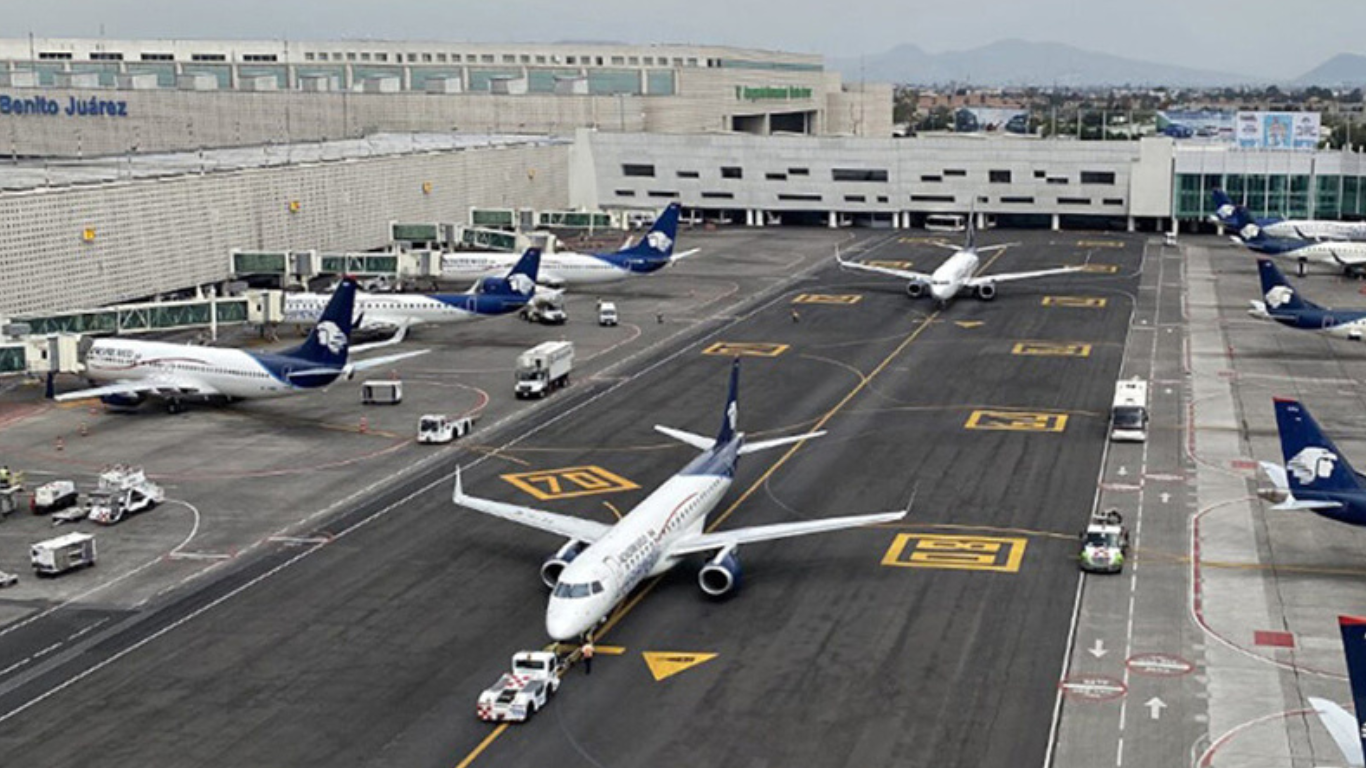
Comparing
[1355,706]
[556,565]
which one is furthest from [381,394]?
[1355,706]

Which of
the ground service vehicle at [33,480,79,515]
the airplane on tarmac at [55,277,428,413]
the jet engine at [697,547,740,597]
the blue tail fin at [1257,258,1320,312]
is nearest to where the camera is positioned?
the jet engine at [697,547,740,597]

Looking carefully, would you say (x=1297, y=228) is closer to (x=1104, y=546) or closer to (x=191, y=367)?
(x=1104, y=546)

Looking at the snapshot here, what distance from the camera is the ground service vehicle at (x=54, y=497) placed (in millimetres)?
74938

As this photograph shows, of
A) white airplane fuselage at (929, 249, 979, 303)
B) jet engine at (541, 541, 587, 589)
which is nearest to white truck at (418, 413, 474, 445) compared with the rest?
jet engine at (541, 541, 587, 589)

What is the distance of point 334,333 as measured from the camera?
93875 mm

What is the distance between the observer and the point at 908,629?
58.6 m

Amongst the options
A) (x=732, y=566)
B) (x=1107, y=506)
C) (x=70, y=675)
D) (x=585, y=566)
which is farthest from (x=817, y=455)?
(x=70, y=675)

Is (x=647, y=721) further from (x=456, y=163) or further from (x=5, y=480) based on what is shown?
(x=456, y=163)

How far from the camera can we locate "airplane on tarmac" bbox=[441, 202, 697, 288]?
149 m

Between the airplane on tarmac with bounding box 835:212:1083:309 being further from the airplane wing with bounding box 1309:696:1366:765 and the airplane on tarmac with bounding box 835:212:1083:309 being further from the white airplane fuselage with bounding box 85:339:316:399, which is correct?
the airplane wing with bounding box 1309:696:1366:765

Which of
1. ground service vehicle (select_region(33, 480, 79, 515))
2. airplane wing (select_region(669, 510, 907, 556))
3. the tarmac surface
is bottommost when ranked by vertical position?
the tarmac surface

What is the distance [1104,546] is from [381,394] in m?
51.2

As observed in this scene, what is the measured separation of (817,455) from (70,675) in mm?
43348

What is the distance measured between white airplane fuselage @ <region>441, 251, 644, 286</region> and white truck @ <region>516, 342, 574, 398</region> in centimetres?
4323
